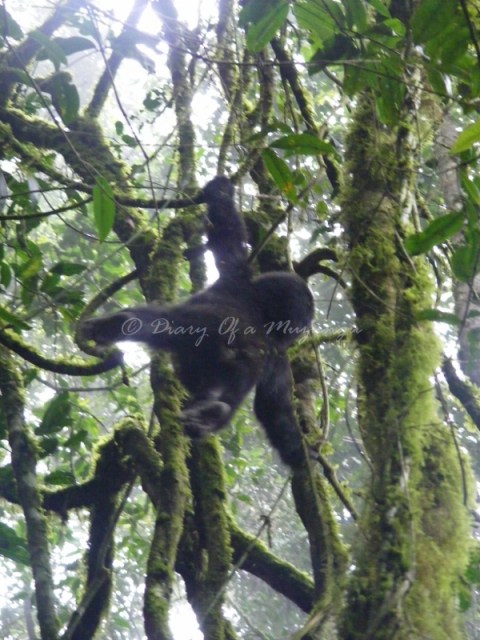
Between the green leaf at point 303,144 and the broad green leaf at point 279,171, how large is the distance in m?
0.17

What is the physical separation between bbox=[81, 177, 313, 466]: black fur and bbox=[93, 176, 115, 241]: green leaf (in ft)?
3.72

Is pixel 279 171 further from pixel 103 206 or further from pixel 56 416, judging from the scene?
pixel 56 416

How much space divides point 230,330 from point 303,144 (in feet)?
5.33

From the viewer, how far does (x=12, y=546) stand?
125 inches

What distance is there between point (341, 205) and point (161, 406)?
1335 millimetres

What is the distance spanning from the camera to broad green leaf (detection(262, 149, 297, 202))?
2559mm

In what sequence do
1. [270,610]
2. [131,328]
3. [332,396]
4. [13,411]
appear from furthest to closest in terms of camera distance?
1. [270,610]
2. [332,396]
3. [131,328]
4. [13,411]

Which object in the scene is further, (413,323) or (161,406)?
(161,406)

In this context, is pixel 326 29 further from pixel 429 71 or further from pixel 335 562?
pixel 335 562

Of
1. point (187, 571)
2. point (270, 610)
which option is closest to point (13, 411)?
point (187, 571)

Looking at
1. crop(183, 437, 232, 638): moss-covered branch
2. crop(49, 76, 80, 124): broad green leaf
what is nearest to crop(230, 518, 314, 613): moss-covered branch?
crop(183, 437, 232, 638): moss-covered branch

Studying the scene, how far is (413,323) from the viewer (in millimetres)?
2498

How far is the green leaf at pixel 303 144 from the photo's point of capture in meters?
2.34

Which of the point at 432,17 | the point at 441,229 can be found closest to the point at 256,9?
the point at 432,17
